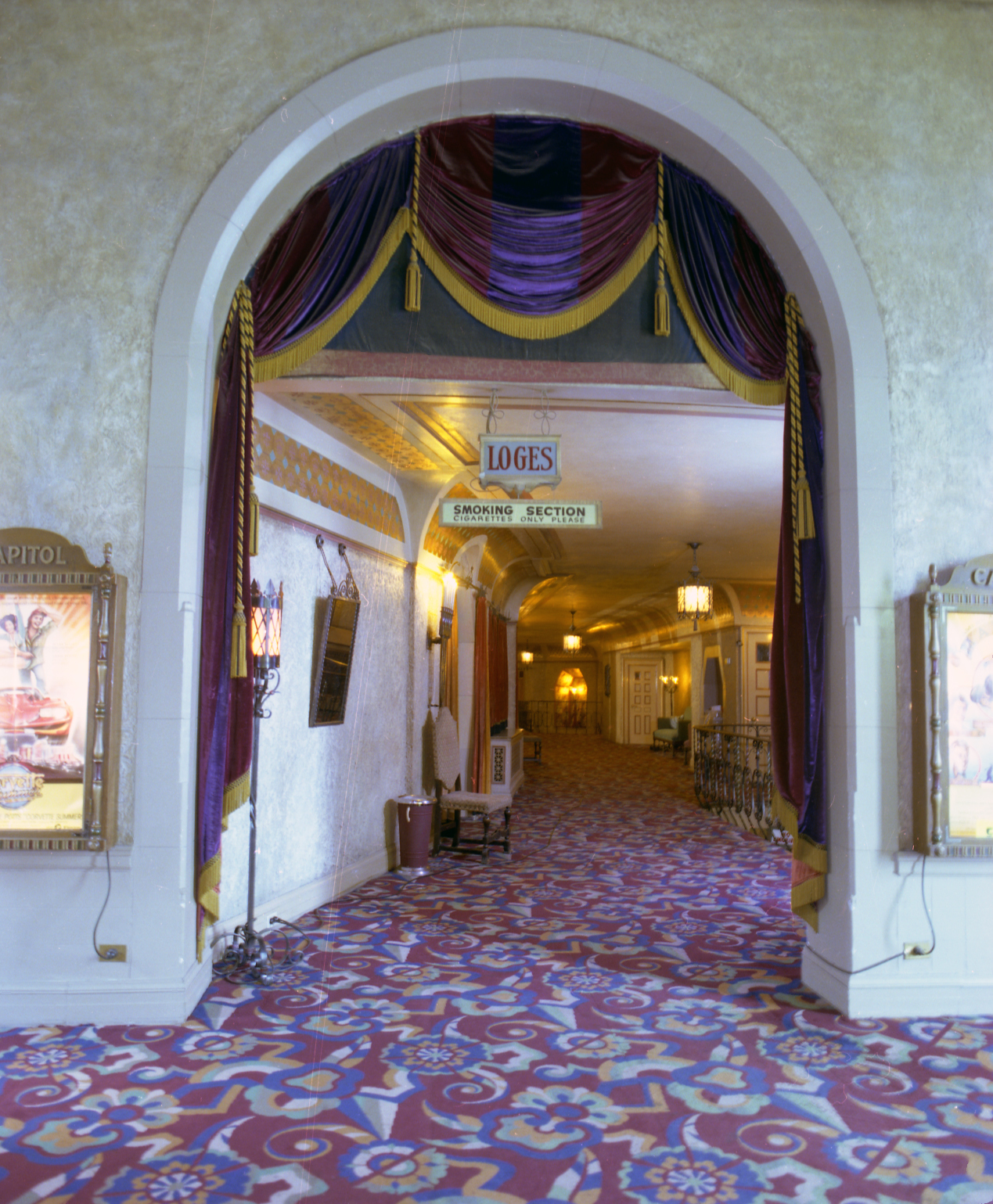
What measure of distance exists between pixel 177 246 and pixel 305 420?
1.84 m

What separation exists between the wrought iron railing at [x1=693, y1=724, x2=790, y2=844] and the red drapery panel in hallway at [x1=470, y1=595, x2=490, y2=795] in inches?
116

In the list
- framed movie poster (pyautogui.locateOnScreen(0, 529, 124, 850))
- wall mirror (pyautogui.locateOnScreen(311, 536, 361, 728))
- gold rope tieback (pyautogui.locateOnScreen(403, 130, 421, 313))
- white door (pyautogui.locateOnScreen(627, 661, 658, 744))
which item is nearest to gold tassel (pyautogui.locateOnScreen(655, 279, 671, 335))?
gold rope tieback (pyautogui.locateOnScreen(403, 130, 421, 313))

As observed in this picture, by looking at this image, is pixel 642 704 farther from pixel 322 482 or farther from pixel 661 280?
pixel 661 280

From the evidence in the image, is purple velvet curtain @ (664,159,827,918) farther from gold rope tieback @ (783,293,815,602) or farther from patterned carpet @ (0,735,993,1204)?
patterned carpet @ (0,735,993,1204)

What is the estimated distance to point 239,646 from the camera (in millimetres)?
4199

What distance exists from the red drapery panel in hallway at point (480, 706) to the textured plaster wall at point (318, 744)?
239 centimetres

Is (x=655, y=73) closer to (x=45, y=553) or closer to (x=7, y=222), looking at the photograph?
(x=7, y=222)

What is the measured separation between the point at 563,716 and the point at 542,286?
81.8 feet

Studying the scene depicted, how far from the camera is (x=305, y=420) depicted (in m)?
5.88

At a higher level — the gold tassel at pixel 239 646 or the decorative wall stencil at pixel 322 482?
the decorative wall stencil at pixel 322 482

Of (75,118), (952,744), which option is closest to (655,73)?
(75,118)

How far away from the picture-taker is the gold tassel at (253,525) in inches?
170

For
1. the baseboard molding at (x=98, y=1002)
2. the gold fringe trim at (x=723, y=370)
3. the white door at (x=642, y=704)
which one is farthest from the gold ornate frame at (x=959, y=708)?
the white door at (x=642, y=704)

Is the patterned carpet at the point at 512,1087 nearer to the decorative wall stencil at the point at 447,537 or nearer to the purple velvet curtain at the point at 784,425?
the purple velvet curtain at the point at 784,425
